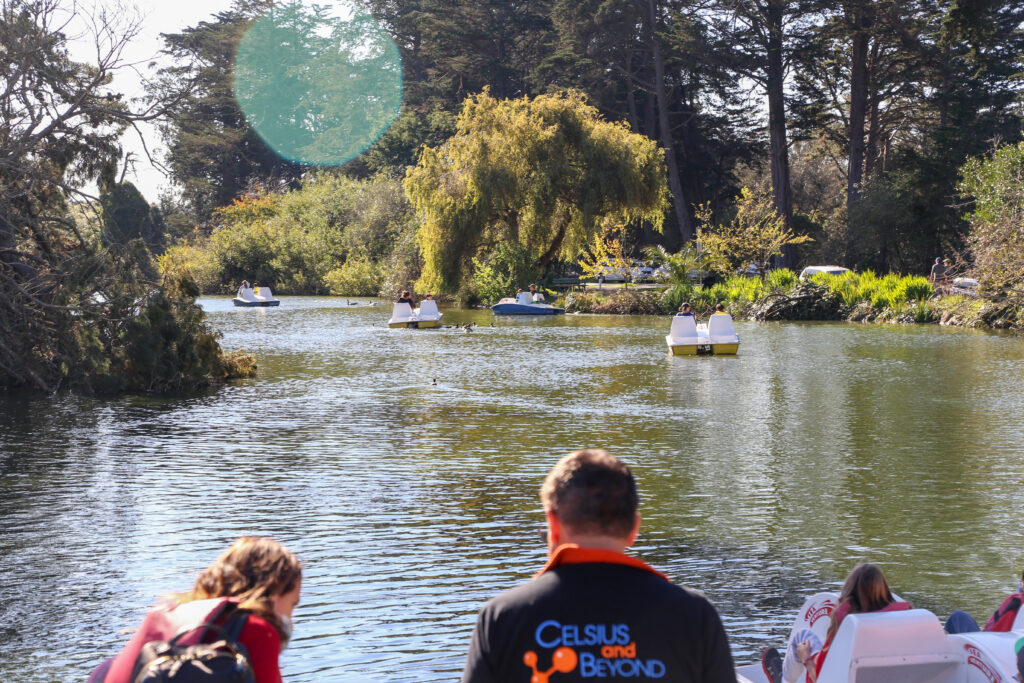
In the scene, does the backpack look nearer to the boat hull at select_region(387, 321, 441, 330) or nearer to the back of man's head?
the back of man's head

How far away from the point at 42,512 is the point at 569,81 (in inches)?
2002

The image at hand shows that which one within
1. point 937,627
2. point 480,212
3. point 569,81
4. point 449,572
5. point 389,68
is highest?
point 389,68

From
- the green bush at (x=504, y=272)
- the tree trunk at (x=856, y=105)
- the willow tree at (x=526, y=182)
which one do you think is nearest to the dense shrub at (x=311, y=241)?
the green bush at (x=504, y=272)

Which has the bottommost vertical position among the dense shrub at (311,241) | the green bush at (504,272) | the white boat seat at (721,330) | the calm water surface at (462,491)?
the calm water surface at (462,491)

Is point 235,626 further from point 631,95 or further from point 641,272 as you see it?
point 631,95

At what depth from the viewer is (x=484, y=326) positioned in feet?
119

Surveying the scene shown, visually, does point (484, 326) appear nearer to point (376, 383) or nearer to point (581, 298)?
point (581, 298)

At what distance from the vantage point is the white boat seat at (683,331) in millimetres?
25641

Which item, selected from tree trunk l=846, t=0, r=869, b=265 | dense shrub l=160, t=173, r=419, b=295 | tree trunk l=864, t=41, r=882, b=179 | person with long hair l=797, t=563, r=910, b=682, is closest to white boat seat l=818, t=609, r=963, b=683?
person with long hair l=797, t=563, r=910, b=682

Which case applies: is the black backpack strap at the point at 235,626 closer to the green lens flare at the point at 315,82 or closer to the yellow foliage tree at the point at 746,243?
the yellow foliage tree at the point at 746,243

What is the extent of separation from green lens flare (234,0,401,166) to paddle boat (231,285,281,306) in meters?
31.9

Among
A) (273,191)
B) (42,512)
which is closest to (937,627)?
(42,512)

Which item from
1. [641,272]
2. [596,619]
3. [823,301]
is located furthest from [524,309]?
[596,619]

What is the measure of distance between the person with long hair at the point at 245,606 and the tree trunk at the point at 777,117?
49.0 m
